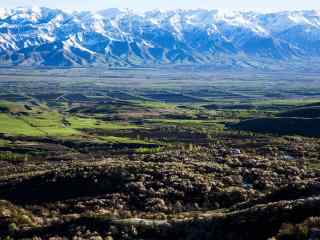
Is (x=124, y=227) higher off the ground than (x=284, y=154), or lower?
higher

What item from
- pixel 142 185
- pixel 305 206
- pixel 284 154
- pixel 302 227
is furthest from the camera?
pixel 284 154

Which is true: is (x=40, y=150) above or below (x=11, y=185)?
below

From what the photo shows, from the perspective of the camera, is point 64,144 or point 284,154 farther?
point 64,144

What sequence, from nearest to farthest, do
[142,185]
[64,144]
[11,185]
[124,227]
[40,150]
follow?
[124,227] < [142,185] < [11,185] < [40,150] < [64,144]

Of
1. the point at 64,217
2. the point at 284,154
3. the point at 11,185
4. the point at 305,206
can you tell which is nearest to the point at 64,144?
the point at 284,154

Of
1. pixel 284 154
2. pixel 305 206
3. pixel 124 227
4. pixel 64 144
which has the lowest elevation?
pixel 64 144

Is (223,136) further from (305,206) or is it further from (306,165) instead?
(305,206)

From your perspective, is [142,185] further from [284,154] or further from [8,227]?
[284,154]

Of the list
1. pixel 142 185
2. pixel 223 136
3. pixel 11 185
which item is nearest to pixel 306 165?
pixel 142 185

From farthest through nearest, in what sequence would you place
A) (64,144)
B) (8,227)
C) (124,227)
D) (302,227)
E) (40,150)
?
1. (64,144)
2. (40,150)
3. (8,227)
4. (124,227)
5. (302,227)
